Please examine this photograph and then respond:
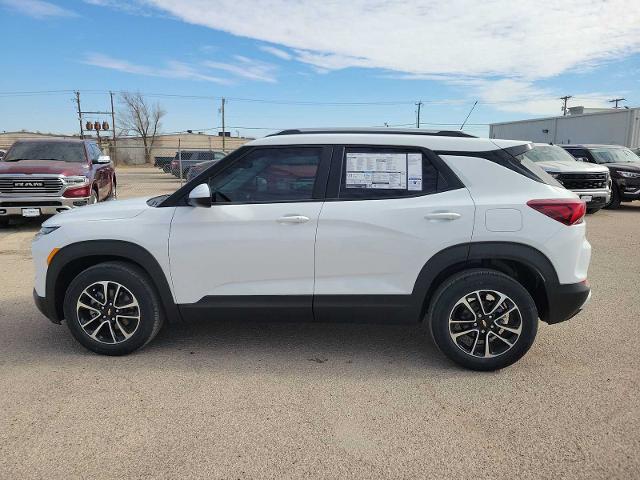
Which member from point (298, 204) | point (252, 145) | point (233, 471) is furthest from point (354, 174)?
point (233, 471)

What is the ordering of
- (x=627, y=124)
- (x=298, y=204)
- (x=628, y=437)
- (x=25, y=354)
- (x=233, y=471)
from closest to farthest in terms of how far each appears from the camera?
(x=233, y=471)
(x=628, y=437)
(x=298, y=204)
(x=25, y=354)
(x=627, y=124)

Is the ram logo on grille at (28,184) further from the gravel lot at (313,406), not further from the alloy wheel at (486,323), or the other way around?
the alloy wheel at (486,323)

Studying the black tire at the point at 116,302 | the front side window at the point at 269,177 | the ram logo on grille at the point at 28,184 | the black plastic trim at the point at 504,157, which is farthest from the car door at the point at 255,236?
the ram logo on grille at the point at 28,184

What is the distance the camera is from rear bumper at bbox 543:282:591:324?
138 inches

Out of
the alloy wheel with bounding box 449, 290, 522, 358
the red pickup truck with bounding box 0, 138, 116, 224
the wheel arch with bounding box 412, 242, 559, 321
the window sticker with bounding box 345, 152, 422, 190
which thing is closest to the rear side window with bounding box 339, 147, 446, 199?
the window sticker with bounding box 345, 152, 422, 190

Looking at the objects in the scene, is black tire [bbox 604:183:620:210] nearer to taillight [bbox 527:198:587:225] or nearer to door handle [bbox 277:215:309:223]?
taillight [bbox 527:198:587:225]

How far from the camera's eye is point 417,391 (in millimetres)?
3348

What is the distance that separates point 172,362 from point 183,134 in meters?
69.5

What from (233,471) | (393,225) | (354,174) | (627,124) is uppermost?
(627,124)

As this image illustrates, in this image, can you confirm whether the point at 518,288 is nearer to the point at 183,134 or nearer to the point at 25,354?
the point at 25,354

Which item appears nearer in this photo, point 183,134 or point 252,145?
point 252,145

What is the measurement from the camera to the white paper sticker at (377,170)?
3609 millimetres

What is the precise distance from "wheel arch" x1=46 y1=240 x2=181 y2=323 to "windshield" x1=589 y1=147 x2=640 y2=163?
14.1m

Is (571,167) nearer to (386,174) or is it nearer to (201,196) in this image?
(386,174)
